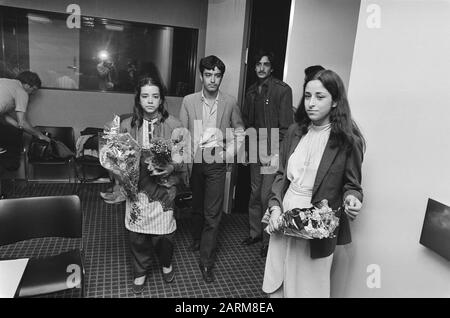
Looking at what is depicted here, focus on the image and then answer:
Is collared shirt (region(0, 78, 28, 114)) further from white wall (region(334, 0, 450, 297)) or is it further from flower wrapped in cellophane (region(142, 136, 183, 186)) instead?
white wall (region(334, 0, 450, 297))

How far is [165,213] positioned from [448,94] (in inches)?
73.0

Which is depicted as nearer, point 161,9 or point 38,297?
point 38,297

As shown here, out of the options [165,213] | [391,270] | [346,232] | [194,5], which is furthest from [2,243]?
[194,5]

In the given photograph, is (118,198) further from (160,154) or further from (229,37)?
(229,37)

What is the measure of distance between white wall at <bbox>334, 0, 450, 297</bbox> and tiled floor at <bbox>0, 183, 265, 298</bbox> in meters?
1.06

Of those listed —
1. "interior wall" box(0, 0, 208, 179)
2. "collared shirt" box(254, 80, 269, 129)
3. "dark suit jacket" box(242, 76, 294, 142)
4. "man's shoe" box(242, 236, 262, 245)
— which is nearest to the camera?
"dark suit jacket" box(242, 76, 294, 142)

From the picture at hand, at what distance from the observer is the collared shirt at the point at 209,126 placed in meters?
2.95

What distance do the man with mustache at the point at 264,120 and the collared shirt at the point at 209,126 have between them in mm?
515

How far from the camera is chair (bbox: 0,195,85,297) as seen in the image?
6.71 ft

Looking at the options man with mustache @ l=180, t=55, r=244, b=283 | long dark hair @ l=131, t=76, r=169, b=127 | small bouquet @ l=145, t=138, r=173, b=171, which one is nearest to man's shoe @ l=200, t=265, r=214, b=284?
man with mustache @ l=180, t=55, r=244, b=283

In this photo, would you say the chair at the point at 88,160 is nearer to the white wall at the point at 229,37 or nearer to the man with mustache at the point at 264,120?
the white wall at the point at 229,37

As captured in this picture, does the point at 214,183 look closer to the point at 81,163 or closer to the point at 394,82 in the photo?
the point at 394,82

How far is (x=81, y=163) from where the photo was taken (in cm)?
459

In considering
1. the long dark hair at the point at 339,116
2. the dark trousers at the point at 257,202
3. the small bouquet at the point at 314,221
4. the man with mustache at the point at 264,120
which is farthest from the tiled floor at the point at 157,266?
the long dark hair at the point at 339,116
